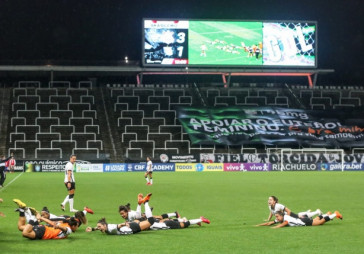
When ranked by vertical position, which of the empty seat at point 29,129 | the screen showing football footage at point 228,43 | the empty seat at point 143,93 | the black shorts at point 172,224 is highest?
the screen showing football footage at point 228,43

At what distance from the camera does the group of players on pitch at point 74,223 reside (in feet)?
51.2

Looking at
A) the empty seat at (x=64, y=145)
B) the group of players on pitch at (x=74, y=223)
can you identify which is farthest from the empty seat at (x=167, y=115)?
the group of players on pitch at (x=74, y=223)

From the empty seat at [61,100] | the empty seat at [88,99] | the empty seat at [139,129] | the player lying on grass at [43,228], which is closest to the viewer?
the player lying on grass at [43,228]

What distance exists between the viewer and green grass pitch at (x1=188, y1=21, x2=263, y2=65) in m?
72.2

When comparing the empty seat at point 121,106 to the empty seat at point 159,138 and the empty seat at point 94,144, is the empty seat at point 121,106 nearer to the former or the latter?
the empty seat at point 159,138

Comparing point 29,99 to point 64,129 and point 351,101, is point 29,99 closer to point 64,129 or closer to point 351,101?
point 64,129

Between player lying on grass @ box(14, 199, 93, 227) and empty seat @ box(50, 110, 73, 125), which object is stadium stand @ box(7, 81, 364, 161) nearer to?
empty seat @ box(50, 110, 73, 125)

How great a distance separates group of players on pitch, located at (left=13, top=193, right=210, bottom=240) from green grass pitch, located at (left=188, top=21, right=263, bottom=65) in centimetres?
5499

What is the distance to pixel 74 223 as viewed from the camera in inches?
650

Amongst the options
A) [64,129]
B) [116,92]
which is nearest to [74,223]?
[64,129]

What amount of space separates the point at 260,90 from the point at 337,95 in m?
10.7

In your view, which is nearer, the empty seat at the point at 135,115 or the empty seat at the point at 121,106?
the empty seat at the point at 135,115

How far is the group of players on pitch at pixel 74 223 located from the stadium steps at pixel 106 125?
148 ft

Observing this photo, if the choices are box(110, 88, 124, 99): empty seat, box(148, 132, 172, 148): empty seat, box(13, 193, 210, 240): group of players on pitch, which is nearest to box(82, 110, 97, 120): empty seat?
box(110, 88, 124, 99): empty seat
